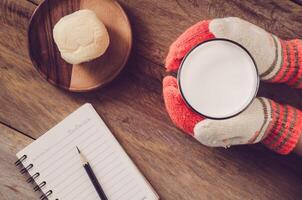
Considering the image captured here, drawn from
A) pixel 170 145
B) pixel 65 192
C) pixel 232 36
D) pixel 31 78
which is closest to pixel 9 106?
pixel 31 78

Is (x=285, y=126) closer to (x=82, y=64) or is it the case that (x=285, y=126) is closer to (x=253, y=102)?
(x=253, y=102)

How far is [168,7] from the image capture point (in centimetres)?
65

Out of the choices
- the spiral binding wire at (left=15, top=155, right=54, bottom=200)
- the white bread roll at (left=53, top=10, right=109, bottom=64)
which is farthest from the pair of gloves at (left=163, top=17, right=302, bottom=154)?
the spiral binding wire at (left=15, top=155, right=54, bottom=200)

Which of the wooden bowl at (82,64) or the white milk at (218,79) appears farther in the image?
the wooden bowl at (82,64)

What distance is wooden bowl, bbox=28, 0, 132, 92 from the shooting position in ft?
2.06

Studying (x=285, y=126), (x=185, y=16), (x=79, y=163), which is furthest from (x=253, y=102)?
(x=79, y=163)

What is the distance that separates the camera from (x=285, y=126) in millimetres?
590

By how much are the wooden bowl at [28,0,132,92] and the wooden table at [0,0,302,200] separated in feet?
0.09

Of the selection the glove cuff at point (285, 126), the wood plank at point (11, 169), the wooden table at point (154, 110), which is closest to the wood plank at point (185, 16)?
the wooden table at point (154, 110)

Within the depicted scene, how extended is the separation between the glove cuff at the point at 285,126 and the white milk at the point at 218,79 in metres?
0.11

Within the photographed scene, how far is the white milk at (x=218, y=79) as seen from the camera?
50 cm

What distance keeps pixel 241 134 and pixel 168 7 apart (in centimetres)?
23

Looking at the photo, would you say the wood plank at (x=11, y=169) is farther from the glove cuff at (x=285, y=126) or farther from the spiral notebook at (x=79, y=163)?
the glove cuff at (x=285, y=126)

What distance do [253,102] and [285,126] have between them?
6cm
